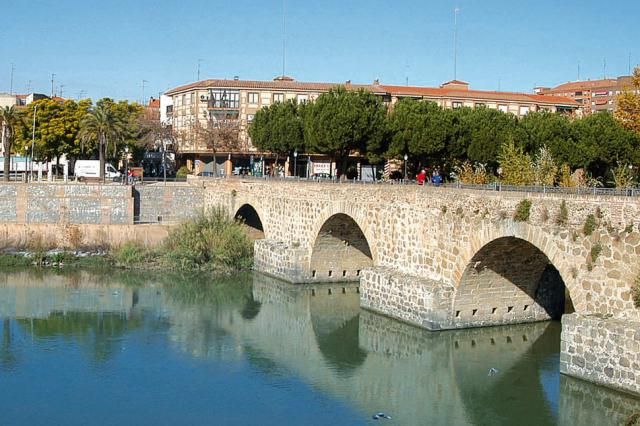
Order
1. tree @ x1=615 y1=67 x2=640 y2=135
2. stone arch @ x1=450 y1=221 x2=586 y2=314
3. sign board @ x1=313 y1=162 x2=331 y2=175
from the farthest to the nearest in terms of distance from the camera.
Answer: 1. sign board @ x1=313 y1=162 x2=331 y2=175
2. tree @ x1=615 y1=67 x2=640 y2=135
3. stone arch @ x1=450 y1=221 x2=586 y2=314

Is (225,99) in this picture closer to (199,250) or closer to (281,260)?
(199,250)

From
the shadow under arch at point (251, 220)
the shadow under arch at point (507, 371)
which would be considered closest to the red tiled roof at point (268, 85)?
the shadow under arch at point (251, 220)

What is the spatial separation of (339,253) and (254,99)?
3005 centimetres

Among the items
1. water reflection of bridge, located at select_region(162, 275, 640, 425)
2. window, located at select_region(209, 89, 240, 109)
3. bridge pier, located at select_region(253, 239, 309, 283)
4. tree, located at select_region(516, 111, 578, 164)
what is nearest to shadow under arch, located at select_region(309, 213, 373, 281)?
bridge pier, located at select_region(253, 239, 309, 283)

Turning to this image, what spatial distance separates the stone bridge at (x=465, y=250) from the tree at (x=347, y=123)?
5878 millimetres

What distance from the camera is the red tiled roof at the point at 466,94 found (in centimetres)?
6059

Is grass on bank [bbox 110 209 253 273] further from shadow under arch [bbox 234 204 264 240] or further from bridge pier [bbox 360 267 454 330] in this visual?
bridge pier [bbox 360 267 454 330]

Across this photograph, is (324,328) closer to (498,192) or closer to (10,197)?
(498,192)

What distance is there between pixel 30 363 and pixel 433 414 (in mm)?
10449

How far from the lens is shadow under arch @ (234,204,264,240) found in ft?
130

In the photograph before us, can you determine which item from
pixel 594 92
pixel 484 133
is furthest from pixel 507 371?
pixel 594 92

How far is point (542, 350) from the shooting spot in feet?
71.4

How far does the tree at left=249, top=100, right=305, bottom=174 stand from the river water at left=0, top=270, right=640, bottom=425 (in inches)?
634

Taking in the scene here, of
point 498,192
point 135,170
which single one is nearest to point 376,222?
point 498,192
